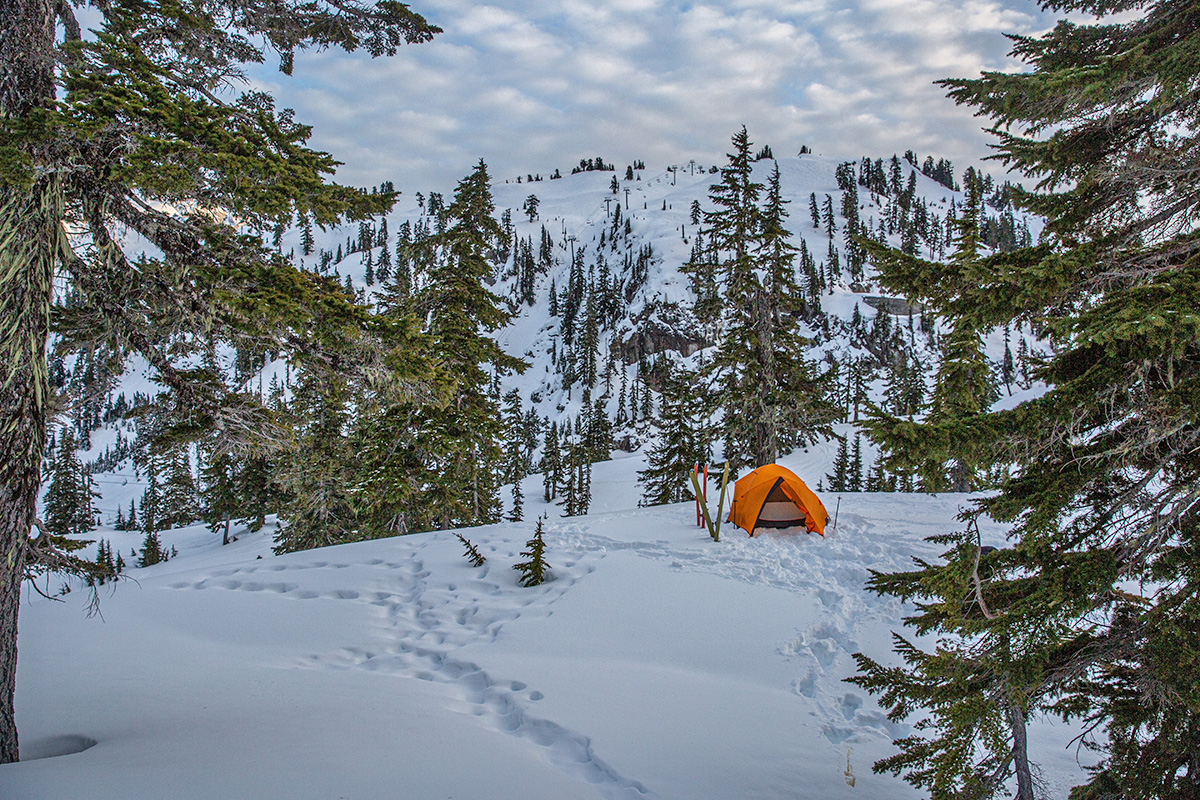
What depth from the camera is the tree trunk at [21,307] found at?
13.0 feet

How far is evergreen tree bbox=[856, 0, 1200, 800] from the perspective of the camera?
2.88 metres

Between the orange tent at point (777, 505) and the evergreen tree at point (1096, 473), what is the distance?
26.3ft

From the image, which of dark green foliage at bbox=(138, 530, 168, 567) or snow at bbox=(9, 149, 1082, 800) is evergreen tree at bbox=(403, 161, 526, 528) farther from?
dark green foliage at bbox=(138, 530, 168, 567)

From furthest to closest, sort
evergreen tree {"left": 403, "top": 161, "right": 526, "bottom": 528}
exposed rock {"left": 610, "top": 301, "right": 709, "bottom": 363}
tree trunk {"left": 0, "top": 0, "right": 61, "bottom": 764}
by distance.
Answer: exposed rock {"left": 610, "top": 301, "right": 709, "bottom": 363} → evergreen tree {"left": 403, "top": 161, "right": 526, "bottom": 528} → tree trunk {"left": 0, "top": 0, "right": 61, "bottom": 764}

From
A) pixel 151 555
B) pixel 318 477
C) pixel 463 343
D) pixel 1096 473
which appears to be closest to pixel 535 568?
pixel 1096 473

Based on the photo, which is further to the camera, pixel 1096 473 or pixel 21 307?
pixel 21 307

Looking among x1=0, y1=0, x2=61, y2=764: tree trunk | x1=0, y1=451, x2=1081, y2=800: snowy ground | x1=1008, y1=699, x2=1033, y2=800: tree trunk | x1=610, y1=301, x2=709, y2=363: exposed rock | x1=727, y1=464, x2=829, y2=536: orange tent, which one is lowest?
x1=0, y1=451, x2=1081, y2=800: snowy ground

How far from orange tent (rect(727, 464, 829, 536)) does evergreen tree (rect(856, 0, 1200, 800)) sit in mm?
8016

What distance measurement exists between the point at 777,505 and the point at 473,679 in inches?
315

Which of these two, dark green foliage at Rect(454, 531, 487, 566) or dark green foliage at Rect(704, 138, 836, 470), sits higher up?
dark green foliage at Rect(704, 138, 836, 470)

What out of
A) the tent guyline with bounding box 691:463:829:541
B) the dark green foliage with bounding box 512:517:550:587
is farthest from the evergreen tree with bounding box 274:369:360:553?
the tent guyline with bounding box 691:463:829:541

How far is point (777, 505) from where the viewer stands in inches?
461

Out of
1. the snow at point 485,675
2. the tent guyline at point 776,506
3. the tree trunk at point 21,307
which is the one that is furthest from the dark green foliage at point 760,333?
the tree trunk at point 21,307

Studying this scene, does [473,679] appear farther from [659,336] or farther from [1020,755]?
[659,336]
